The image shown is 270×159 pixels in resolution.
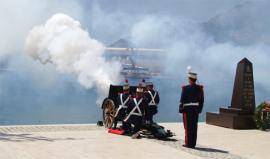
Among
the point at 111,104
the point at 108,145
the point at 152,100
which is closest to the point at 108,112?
the point at 111,104

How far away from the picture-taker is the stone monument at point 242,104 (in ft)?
54.1

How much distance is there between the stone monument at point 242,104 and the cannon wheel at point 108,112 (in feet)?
13.5

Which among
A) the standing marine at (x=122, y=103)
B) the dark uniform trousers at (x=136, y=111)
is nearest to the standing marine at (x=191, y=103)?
the dark uniform trousers at (x=136, y=111)

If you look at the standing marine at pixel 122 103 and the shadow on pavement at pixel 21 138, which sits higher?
the standing marine at pixel 122 103

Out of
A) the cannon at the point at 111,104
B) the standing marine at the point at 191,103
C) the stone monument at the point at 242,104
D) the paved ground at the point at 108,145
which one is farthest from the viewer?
the stone monument at the point at 242,104

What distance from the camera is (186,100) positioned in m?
12.0

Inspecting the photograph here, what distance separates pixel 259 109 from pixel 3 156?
9375 mm

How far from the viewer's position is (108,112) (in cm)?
1516

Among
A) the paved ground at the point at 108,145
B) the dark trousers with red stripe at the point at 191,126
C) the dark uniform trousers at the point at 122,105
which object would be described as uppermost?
the dark uniform trousers at the point at 122,105

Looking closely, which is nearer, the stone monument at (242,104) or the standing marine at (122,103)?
the standing marine at (122,103)

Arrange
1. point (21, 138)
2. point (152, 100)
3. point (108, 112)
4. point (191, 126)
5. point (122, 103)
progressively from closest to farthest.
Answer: point (191, 126)
point (21, 138)
point (122, 103)
point (152, 100)
point (108, 112)

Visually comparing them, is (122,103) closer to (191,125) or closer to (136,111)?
(136,111)

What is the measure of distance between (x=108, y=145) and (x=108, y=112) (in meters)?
3.54

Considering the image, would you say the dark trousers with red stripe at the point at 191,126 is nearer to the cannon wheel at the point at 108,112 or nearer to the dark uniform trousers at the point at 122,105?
the dark uniform trousers at the point at 122,105
